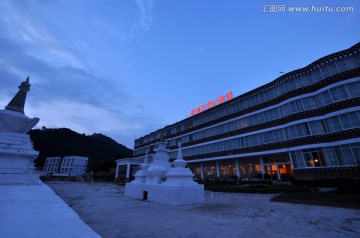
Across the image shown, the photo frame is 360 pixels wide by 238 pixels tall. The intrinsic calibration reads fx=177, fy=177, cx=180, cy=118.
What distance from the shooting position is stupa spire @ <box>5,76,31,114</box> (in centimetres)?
1134

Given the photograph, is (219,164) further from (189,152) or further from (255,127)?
(255,127)

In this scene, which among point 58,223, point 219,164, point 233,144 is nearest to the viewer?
point 58,223

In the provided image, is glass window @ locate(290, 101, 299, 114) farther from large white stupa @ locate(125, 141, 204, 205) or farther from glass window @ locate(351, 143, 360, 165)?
large white stupa @ locate(125, 141, 204, 205)

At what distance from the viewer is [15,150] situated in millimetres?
9352

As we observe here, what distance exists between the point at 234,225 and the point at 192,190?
5.18 m

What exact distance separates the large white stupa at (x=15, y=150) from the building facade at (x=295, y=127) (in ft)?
32.9

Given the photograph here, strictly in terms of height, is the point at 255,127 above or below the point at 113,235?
above

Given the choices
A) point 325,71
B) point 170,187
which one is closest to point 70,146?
point 170,187

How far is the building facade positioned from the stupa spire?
422 inches

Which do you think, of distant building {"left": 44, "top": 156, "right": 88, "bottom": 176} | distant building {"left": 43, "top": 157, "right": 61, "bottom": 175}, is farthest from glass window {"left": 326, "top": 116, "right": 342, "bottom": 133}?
distant building {"left": 43, "top": 157, "right": 61, "bottom": 175}

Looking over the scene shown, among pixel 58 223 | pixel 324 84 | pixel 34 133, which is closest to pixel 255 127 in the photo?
pixel 324 84

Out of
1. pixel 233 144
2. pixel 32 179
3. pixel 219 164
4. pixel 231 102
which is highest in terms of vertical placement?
pixel 231 102

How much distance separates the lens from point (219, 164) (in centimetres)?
3572

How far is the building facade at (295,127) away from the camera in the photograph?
18938 millimetres
